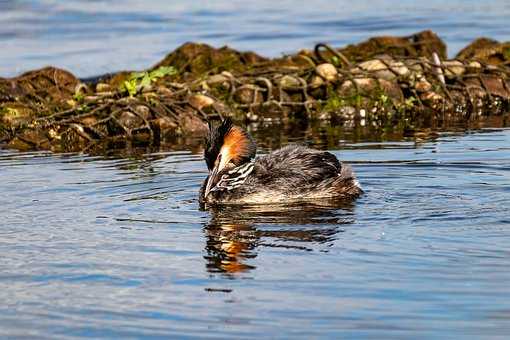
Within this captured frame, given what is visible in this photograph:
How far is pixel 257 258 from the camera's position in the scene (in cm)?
854

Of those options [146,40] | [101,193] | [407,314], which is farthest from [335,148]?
[146,40]

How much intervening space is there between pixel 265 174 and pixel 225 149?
469 mm

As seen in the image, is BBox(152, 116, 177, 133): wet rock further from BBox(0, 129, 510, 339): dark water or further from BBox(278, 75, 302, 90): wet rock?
BBox(0, 129, 510, 339): dark water

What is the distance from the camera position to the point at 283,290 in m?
7.54

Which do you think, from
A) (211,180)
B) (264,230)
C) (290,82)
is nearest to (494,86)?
(290,82)

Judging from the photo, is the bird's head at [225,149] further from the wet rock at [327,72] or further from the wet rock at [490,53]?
the wet rock at [490,53]

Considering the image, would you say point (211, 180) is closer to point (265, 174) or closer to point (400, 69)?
point (265, 174)

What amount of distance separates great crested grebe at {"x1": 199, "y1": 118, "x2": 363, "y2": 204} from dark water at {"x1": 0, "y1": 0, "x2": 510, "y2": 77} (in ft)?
32.7

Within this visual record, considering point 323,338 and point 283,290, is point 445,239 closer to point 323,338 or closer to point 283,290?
point 283,290

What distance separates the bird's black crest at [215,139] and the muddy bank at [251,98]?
4.06 metres

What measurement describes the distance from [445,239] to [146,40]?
16474mm

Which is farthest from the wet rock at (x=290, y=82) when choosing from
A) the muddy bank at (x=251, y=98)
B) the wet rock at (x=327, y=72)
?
the wet rock at (x=327, y=72)

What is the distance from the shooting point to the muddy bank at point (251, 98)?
1569cm

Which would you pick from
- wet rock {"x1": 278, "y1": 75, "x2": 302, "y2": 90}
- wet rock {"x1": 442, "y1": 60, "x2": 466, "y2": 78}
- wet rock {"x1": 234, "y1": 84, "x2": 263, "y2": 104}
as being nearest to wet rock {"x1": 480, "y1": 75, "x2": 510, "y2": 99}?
wet rock {"x1": 442, "y1": 60, "x2": 466, "y2": 78}
